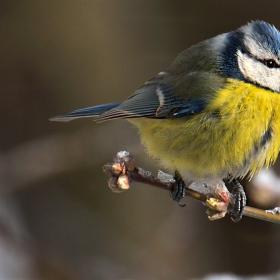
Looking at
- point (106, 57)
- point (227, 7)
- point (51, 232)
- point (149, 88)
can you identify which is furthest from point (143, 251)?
point (227, 7)

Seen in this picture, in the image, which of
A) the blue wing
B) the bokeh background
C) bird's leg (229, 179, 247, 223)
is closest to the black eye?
the blue wing

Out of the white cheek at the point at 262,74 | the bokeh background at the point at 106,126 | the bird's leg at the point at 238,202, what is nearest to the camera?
the bird's leg at the point at 238,202

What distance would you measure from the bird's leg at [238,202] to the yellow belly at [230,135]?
8cm

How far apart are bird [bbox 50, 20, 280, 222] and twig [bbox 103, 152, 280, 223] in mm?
183

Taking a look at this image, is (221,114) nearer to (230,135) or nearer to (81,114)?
(230,135)

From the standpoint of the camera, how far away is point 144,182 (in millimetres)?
1205

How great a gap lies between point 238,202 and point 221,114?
0.30 meters

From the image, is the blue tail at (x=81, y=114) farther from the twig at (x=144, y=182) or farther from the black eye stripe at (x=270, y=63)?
the black eye stripe at (x=270, y=63)

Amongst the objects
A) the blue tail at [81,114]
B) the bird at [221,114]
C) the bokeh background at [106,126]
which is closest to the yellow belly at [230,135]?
the bird at [221,114]

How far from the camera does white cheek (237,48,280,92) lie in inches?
65.2

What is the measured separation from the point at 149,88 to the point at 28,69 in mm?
1339

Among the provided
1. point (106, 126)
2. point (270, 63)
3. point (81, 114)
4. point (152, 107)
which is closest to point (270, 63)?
point (270, 63)

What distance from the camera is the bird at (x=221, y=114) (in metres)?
1.59

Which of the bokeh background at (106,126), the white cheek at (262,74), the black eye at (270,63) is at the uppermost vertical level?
the black eye at (270,63)
